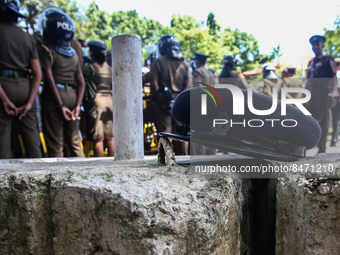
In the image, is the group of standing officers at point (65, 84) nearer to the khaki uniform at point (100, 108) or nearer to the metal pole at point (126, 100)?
the khaki uniform at point (100, 108)

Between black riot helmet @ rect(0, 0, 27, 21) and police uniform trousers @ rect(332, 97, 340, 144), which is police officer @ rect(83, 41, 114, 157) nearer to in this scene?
black riot helmet @ rect(0, 0, 27, 21)

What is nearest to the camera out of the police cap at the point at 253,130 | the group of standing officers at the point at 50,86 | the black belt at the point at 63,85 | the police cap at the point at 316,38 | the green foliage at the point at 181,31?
the police cap at the point at 253,130

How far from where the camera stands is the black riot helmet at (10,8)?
10.1 ft

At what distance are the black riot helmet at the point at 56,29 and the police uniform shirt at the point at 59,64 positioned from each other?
0.08 meters

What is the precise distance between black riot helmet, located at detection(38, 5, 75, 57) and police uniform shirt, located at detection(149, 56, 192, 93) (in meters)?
1.41

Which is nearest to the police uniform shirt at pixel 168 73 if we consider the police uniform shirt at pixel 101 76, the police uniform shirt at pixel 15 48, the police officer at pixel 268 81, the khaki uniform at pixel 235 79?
the police uniform shirt at pixel 101 76

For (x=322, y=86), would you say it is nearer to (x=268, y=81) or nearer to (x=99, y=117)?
(x=268, y=81)

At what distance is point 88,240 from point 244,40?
3015 cm

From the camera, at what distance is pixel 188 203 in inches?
48.6

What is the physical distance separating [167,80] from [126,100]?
2500 mm

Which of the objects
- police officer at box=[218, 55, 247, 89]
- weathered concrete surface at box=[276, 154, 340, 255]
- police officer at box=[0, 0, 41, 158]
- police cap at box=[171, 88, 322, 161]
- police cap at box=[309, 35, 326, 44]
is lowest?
weathered concrete surface at box=[276, 154, 340, 255]

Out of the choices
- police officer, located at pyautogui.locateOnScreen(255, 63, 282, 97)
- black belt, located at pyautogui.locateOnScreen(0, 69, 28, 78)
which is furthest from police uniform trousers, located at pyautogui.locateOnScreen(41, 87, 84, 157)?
police officer, located at pyautogui.locateOnScreen(255, 63, 282, 97)

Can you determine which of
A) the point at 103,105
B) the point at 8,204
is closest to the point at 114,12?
the point at 103,105

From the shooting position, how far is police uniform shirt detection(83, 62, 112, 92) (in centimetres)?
473
